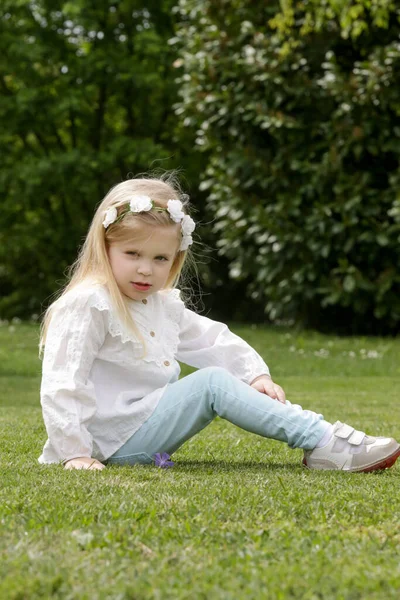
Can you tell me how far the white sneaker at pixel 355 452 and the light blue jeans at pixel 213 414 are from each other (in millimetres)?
61

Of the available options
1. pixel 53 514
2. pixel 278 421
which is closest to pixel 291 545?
pixel 53 514

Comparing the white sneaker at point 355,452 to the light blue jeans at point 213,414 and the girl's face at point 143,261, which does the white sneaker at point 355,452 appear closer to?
the light blue jeans at point 213,414

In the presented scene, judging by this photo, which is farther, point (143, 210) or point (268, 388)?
point (268, 388)

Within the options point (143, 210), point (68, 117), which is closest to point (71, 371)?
point (143, 210)

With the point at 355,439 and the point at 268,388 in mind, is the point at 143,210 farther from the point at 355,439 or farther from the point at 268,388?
the point at 355,439

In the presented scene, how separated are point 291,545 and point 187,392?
4.50ft

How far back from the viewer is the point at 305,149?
41.1ft

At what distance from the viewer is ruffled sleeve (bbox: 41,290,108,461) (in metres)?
3.68

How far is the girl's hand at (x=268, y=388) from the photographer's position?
4.02m

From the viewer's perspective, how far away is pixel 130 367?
3.88 metres

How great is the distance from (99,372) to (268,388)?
2.34ft

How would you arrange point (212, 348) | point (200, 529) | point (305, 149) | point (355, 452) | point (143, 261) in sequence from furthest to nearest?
1. point (305, 149)
2. point (212, 348)
3. point (143, 261)
4. point (355, 452)
5. point (200, 529)

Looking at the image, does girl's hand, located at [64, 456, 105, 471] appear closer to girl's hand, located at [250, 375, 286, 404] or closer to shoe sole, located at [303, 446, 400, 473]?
girl's hand, located at [250, 375, 286, 404]

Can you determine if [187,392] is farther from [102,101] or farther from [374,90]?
[102,101]
